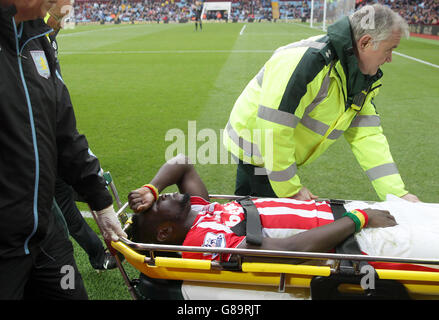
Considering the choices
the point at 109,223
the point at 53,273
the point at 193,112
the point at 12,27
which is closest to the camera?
the point at 12,27

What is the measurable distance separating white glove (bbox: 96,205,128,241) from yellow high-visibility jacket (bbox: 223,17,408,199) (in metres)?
0.99

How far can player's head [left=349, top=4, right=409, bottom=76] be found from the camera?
2.05 metres

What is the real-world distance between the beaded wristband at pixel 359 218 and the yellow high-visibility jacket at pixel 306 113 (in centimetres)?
42

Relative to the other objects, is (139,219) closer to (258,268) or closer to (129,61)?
(258,268)

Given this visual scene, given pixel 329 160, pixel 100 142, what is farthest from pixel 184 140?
pixel 329 160

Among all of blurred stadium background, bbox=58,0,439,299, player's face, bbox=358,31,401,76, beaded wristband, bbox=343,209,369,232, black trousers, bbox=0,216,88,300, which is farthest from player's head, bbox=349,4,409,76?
blurred stadium background, bbox=58,0,439,299

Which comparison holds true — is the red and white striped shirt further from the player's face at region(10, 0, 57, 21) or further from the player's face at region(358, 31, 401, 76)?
the player's face at region(10, 0, 57, 21)

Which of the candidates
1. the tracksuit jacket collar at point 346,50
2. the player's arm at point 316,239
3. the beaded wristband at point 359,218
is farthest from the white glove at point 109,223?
the tracksuit jacket collar at point 346,50

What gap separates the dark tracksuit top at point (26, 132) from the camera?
1.34 meters

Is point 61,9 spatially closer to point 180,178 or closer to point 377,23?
point 180,178

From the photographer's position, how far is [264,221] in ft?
7.52

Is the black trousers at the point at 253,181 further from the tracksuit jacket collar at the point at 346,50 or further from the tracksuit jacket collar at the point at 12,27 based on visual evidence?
the tracksuit jacket collar at the point at 12,27

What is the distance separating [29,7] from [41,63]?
0.75 ft

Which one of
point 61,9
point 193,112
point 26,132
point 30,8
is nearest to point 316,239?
point 26,132
